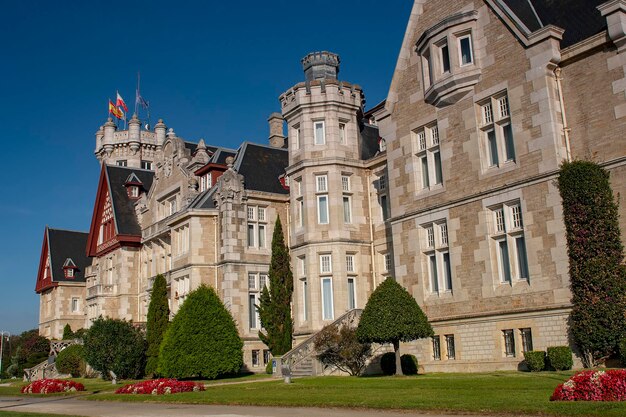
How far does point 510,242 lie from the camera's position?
23.6 meters

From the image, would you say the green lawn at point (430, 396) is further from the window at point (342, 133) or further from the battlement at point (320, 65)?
the battlement at point (320, 65)

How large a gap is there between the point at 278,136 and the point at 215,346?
2010 cm

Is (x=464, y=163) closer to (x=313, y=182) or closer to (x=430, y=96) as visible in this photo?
(x=430, y=96)

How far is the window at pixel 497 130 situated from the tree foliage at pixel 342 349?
8.62 meters

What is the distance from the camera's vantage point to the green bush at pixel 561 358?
68.0ft

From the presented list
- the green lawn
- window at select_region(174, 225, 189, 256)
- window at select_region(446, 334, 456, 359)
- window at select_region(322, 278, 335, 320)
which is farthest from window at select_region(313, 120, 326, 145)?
the green lawn

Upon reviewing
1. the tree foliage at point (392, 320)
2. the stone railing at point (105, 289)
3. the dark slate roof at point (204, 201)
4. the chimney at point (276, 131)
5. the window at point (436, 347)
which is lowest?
the window at point (436, 347)

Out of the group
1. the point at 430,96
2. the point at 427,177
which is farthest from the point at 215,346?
the point at 430,96

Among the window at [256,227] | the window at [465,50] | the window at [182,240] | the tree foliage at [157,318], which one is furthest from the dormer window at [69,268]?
the window at [465,50]

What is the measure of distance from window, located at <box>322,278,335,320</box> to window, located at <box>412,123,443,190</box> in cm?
799

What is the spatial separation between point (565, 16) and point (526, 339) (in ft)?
38.1

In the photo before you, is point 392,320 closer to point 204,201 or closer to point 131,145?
point 204,201

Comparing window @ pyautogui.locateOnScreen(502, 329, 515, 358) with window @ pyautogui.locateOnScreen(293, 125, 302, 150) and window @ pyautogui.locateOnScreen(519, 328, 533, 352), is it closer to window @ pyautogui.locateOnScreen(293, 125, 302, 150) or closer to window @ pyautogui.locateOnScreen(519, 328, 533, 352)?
window @ pyautogui.locateOnScreen(519, 328, 533, 352)

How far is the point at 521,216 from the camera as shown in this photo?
76.5 feet
